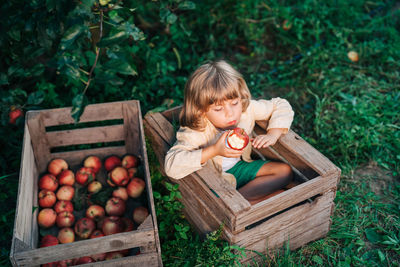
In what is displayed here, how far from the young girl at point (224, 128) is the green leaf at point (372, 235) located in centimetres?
65

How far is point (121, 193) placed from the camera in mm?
2688

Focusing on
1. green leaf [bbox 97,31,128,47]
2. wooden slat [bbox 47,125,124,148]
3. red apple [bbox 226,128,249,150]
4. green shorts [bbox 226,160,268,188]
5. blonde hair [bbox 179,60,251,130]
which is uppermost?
green leaf [bbox 97,31,128,47]

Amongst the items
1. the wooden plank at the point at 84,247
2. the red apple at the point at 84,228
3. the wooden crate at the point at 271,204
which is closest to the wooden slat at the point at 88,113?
the wooden crate at the point at 271,204

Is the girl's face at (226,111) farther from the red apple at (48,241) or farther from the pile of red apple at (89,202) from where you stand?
the red apple at (48,241)

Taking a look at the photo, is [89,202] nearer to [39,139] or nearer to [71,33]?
[39,139]

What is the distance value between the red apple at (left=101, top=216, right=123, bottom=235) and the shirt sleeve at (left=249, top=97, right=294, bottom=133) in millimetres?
1123

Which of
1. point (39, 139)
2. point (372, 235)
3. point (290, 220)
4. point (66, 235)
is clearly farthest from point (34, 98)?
point (372, 235)

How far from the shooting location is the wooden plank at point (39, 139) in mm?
2652

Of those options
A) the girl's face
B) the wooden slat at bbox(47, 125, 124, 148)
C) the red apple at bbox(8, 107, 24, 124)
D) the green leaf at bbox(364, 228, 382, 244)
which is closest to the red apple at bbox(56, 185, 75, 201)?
the wooden slat at bbox(47, 125, 124, 148)

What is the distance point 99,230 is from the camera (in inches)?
97.2

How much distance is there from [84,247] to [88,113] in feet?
3.81

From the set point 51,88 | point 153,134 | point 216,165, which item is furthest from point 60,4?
point 51,88

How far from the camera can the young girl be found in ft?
7.09

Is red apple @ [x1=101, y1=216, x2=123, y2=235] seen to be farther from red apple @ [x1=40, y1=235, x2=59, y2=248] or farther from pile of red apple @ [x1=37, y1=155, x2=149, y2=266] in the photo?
red apple @ [x1=40, y1=235, x2=59, y2=248]
